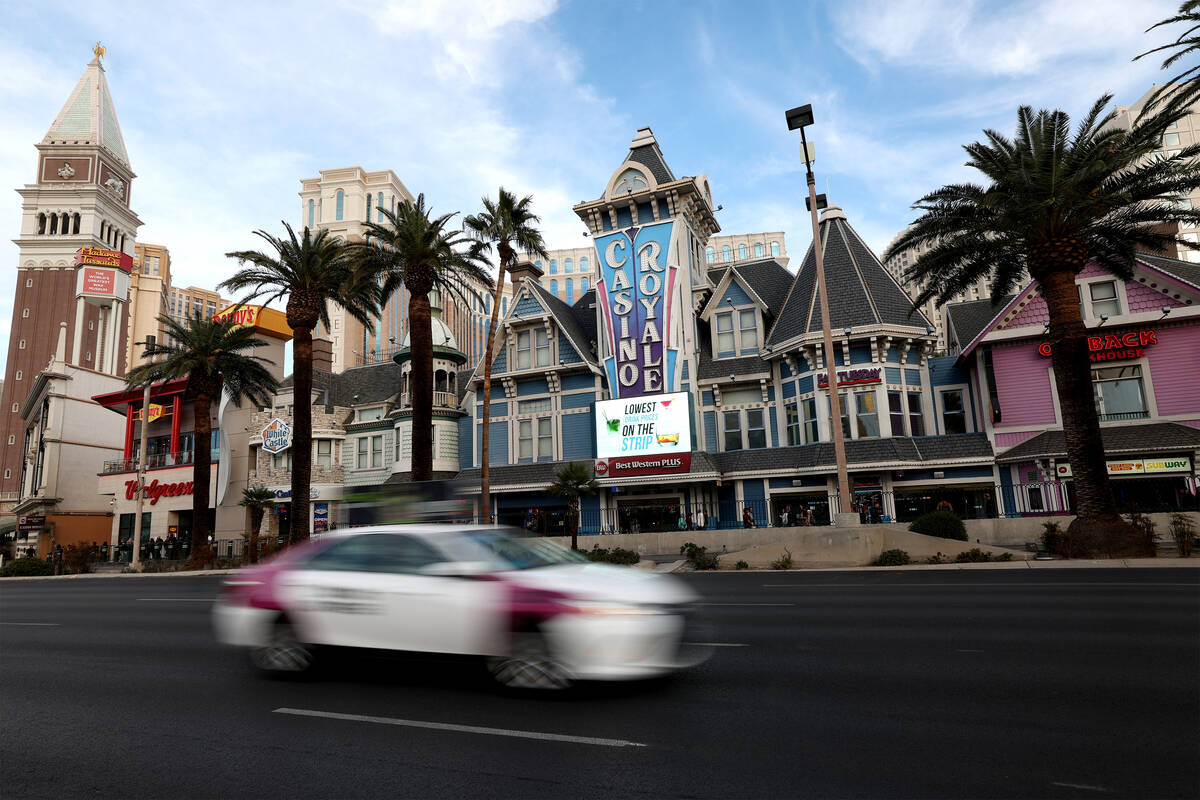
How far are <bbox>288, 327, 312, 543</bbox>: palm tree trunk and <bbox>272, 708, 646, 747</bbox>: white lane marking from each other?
23.2 m

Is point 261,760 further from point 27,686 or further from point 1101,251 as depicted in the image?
point 1101,251

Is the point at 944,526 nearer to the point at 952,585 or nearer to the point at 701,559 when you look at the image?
the point at 701,559

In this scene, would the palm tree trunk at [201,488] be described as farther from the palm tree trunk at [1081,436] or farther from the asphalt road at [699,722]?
the palm tree trunk at [1081,436]

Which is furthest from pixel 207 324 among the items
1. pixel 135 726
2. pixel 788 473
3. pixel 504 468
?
pixel 135 726

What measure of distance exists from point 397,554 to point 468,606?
103cm

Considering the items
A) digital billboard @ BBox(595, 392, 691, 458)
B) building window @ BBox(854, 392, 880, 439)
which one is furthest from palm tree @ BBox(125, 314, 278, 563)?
building window @ BBox(854, 392, 880, 439)

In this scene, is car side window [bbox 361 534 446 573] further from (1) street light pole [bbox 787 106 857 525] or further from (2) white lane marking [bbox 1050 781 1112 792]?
(1) street light pole [bbox 787 106 857 525]

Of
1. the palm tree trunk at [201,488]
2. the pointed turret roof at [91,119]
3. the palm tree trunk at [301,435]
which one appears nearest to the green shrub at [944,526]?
the palm tree trunk at [301,435]

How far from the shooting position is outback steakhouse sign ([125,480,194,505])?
4416 cm

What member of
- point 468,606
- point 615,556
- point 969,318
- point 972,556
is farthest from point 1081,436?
point 468,606

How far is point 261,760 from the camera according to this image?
4.82 meters

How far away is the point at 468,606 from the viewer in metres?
6.29

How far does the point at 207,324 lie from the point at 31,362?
52904 mm

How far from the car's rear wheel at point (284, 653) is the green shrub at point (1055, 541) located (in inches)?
779
